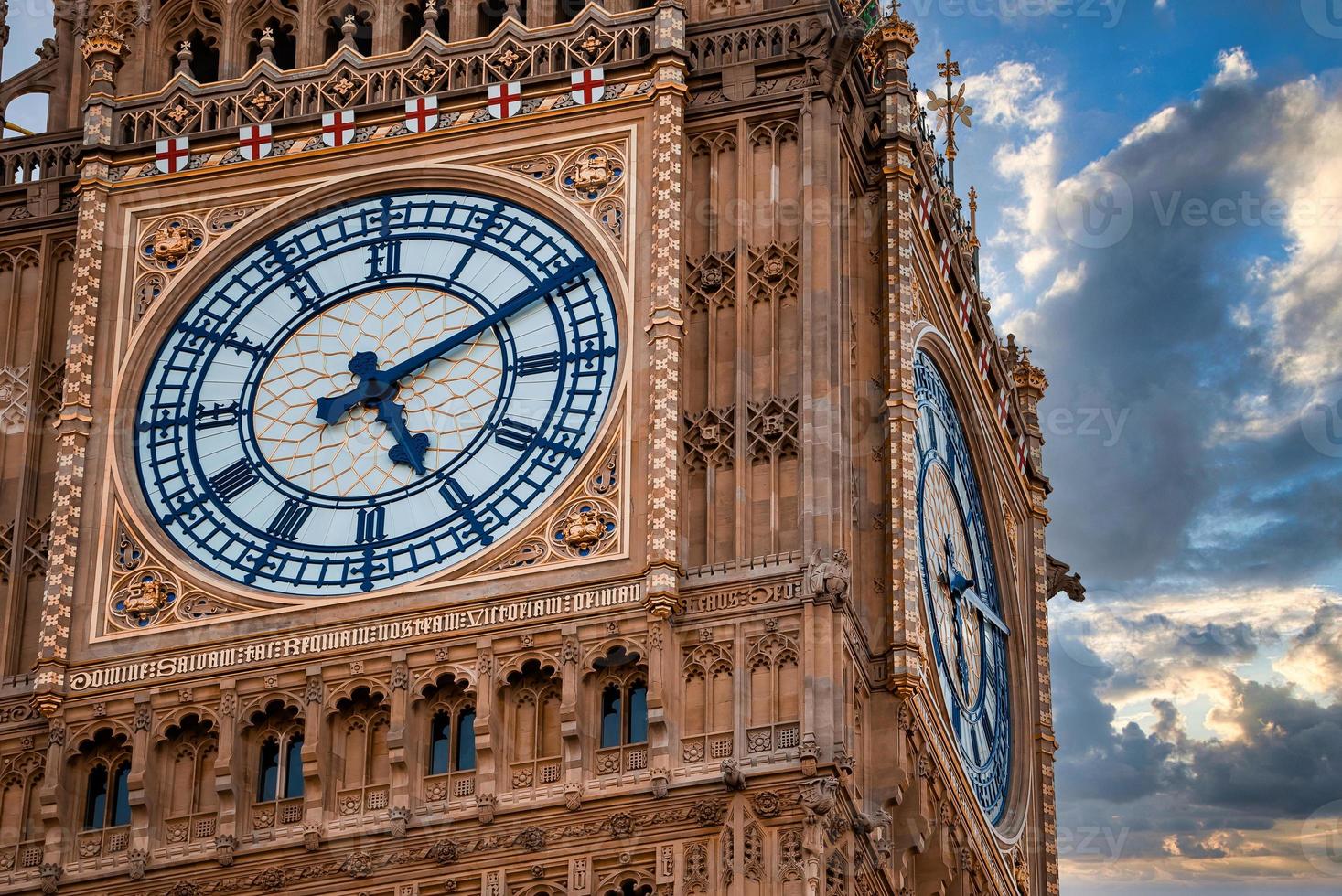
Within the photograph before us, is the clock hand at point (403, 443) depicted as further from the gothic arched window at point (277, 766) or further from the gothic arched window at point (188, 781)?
the gothic arched window at point (188, 781)

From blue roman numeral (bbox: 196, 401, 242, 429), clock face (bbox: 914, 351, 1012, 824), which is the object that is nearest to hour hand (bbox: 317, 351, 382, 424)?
blue roman numeral (bbox: 196, 401, 242, 429)

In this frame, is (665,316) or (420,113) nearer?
(665,316)

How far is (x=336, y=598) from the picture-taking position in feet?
130

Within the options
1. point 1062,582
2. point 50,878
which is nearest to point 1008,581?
point 1062,582

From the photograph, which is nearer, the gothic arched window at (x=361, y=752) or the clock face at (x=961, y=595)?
the gothic arched window at (x=361, y=752)

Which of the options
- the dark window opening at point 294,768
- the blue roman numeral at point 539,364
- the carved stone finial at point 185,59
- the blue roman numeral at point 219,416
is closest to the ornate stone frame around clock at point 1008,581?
the blue roman numeral at point 539,364

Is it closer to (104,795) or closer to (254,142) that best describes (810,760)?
(104,795)

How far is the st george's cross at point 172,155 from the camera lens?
42594 mm

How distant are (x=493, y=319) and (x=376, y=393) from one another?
49.9 inches

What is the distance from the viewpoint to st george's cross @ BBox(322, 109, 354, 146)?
42.4 meters

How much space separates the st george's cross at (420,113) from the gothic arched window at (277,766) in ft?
20.1

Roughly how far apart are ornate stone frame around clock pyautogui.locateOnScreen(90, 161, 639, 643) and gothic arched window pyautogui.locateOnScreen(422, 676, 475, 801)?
1.03 meters

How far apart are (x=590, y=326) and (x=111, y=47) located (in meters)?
6.10

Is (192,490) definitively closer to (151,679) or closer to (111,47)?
(151,679)
